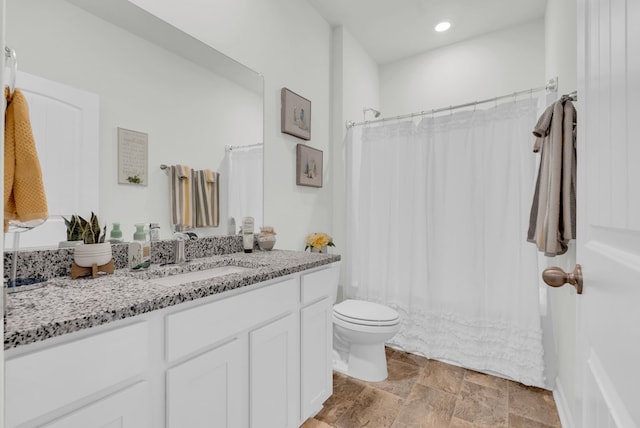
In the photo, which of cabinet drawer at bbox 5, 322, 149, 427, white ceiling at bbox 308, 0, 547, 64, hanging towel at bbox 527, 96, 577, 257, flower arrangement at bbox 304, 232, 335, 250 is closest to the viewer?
cabinet drawer at bbox 5, 322, 149, 427

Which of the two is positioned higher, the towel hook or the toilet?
the towel hook

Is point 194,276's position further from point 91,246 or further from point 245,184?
point 245,184

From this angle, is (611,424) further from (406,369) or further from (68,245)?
(406,369)

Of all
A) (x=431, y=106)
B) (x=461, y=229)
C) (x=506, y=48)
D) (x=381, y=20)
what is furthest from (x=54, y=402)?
(x=506, y=48)

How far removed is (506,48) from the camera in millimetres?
2686

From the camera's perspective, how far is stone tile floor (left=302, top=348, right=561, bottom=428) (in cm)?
163

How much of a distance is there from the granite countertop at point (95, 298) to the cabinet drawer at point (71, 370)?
0.04m

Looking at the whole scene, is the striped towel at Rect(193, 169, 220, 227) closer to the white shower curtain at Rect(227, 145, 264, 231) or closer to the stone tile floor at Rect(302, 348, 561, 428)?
the white shower curtain at Rect(227, 145, 264, 231)

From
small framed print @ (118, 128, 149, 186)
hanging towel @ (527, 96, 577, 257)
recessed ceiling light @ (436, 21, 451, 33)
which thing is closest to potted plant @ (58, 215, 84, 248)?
small framed print @ (118, 128, 149, 186)

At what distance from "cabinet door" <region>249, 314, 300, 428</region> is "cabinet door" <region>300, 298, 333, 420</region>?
5 cm

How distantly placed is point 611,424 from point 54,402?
1.01m

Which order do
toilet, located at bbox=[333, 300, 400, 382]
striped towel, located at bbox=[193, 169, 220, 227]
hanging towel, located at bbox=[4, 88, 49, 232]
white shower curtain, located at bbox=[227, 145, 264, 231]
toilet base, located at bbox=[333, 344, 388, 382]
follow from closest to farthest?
hanging towel, located at bbox=[4, 88, 49, 232]
striped towel, located at bbox=[193, 169, 220, 227]
white shower curtain, located at bbox=[227, 145, 264, 231]
toilet, located at bbox=[333, 300, 400, 382]
toilet base, located at bbox=[333, 344, 388, 382]

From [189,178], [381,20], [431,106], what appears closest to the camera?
[189,178]

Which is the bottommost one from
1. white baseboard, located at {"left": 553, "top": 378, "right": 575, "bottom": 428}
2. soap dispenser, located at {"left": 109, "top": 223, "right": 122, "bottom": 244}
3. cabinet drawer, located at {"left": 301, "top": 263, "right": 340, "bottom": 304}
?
white baseboard, located at {"left": 553, "top": 378, "right": 575, "bottom": 428}
